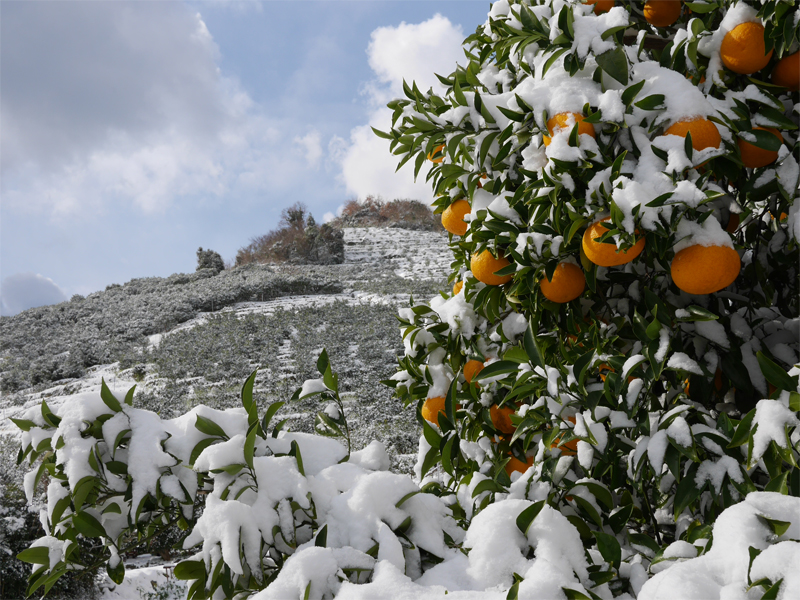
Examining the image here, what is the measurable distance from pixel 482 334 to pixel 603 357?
15.7 inches

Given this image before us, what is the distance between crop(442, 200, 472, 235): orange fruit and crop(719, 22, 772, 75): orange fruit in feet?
2.13

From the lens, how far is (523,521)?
2.43 ft

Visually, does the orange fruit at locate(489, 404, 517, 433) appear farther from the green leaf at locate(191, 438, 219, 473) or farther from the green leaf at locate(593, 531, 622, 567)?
the green leaf at locate(191, 438, 219, 473)

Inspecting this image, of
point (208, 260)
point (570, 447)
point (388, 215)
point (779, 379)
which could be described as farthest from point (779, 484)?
point (388, 215)

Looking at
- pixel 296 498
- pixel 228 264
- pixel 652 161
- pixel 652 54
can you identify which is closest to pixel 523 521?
pixel 296 498

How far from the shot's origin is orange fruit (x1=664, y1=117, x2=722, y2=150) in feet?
3.12

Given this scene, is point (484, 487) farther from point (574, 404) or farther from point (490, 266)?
point (490, 266)

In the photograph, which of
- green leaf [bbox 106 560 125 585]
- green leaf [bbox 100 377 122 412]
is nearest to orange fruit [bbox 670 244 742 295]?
green leaf [bbox 100 377 122 412]

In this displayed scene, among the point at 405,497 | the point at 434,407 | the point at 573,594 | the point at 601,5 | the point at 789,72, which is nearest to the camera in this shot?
the point at 573,594

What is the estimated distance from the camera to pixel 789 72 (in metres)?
1.07

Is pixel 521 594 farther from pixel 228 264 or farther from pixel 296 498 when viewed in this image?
pixel 228 264

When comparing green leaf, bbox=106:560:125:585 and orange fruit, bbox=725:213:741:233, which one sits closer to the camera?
green leaf, bbox=106:560:125:585

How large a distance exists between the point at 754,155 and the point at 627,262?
316 mm

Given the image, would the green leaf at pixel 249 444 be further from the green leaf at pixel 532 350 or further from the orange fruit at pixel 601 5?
the orange fruit at pixel 601 5
